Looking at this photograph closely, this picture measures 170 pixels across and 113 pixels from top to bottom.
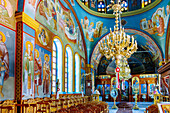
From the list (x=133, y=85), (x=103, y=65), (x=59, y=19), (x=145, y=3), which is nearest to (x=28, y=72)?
(x=59, y=19)

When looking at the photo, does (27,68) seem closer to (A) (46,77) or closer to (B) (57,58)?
(A) (46,77)

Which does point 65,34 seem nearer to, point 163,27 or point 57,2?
point 57,2

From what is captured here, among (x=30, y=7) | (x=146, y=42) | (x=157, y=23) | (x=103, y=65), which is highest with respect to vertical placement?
(x=157, y=23)

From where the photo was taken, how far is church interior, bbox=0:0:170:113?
799 cm

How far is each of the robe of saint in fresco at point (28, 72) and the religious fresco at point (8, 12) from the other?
1413mm

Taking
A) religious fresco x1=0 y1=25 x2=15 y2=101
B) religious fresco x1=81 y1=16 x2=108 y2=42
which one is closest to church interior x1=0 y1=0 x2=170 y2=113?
religious fresco x1=0 y1=25 x2=15 y2=101

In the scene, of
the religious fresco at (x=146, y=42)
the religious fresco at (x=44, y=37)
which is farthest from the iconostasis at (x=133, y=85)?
the religious fresco at (x=44, y=37)

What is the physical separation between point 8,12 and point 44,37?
11.1ft

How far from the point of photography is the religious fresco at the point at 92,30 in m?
20.4

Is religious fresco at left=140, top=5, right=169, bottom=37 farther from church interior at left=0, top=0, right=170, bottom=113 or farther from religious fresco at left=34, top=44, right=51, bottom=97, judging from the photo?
religious fresco at left=34, top=44, right=51, bottom=97

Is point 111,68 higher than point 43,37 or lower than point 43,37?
lower

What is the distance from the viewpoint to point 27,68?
874 centimetres

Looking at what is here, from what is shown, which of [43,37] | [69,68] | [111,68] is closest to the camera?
[43,37]

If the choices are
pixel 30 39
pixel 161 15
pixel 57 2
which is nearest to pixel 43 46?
pixel 30 39
